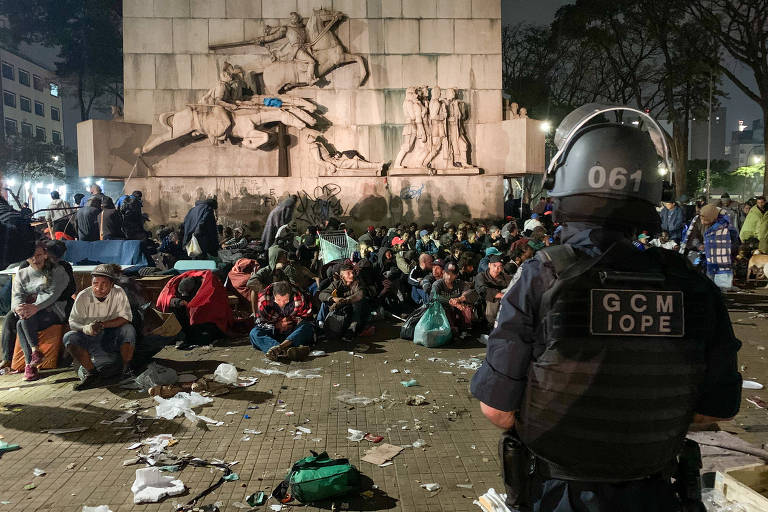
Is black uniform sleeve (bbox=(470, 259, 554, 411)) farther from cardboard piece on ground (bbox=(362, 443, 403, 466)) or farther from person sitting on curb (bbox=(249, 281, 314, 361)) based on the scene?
person sitting on curb (bbox=(249, 281, 314, 361))

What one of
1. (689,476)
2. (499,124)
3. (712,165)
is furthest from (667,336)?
(712,165)

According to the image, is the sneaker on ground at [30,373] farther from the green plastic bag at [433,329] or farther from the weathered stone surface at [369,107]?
the weathered stone surface at [369,107]

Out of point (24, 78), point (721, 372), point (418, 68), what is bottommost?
point (721, 372)

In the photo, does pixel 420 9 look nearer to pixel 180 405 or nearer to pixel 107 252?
pixel 107 252

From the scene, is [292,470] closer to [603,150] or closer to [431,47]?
[603,150]

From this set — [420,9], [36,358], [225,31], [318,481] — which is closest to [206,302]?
[36,358]

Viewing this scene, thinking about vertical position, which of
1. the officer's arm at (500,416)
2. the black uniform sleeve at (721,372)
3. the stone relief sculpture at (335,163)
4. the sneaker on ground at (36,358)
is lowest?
the sneaker on ground at (36,358)

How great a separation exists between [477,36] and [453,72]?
133 centimetres

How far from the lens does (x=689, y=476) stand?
2.01 m

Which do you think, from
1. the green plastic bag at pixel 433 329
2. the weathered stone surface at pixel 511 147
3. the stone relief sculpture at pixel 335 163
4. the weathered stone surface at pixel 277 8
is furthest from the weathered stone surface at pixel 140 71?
the green plastic bag at pixel 433 329

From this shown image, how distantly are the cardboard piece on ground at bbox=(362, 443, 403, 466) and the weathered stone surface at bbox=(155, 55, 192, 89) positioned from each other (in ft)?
49.8

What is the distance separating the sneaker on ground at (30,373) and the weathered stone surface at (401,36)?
13.5m

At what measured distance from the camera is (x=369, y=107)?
17328 millimetres

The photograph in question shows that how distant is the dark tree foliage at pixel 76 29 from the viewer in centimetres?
3105
